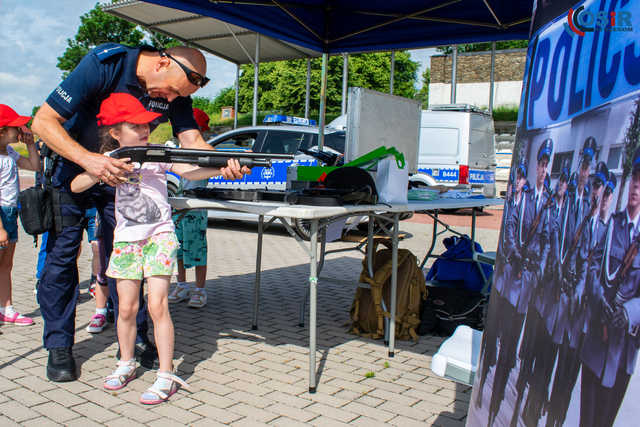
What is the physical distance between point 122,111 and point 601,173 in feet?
8.26

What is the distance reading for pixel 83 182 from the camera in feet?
9.70

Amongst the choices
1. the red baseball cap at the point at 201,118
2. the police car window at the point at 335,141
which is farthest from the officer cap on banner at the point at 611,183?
the police car window at the point at 335,141

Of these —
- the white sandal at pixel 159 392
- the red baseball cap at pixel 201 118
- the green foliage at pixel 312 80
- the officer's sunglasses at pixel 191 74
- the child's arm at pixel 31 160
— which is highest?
the green foliage at pixel 312 80

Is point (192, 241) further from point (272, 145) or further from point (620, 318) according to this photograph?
point (272, 145)

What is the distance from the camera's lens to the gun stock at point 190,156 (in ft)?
9.18

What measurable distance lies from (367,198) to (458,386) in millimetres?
1290

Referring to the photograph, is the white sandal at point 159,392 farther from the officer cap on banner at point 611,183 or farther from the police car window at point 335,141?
the police car window at point 335,141

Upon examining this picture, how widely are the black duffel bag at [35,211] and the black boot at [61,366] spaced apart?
28.2 inches

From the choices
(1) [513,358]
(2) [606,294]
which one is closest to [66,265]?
(1) [513,358]

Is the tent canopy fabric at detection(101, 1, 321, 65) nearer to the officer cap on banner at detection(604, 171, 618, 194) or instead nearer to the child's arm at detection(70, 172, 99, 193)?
the child's arm at detection(70, 172, 99, 193)

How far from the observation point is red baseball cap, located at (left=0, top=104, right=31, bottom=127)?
13.0ft

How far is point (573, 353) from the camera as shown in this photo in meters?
0.96

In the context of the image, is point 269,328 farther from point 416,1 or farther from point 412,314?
point 416,1

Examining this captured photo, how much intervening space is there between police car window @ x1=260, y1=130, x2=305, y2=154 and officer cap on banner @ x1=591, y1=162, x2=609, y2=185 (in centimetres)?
807
